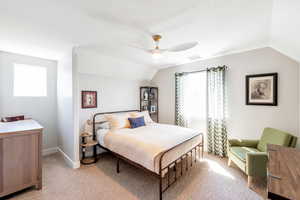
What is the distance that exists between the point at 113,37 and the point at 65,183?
2.70m

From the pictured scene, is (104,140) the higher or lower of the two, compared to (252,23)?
lower

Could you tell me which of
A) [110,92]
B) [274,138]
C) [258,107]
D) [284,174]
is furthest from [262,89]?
[110,92]

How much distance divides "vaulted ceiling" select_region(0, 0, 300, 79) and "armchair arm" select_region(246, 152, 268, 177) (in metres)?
1.82

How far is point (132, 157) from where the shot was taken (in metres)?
2.21

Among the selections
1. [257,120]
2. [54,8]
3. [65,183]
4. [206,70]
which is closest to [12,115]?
[65,183]

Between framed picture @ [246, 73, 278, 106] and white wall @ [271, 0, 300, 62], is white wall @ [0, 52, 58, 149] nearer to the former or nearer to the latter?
white wall @ [271, 0, 300, 62]

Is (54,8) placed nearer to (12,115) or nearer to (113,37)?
(113,37)

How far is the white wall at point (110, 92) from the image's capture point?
339 centimetres

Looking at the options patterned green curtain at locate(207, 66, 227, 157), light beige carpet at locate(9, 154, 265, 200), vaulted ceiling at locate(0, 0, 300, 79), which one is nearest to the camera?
vaulted ceiling at locate(0, 0, 300, 79)

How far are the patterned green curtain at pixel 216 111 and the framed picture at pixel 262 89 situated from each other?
0.52 m

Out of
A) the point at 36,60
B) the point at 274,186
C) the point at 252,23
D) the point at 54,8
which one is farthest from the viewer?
the point at 36,60

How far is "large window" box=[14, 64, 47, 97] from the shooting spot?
3068 millimetres

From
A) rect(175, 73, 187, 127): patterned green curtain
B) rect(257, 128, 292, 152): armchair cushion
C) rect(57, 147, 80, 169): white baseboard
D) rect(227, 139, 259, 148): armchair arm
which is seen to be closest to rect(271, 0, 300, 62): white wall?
rect(257, 128, 292, 152): armchair cushion

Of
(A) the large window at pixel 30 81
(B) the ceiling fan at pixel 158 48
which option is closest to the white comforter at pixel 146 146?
(B) the ceiling fan at pixel 158 48
